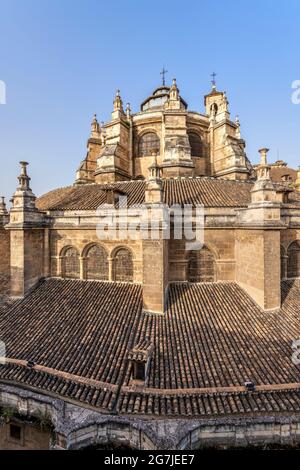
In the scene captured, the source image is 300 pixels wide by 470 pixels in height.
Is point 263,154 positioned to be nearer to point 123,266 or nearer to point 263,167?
point 263,167

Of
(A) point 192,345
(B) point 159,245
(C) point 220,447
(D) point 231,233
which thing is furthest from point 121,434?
(D) point 231,233

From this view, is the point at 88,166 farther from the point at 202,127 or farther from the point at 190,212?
the point at 190,212

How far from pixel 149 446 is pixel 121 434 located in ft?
3.03

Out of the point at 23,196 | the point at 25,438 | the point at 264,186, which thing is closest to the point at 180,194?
the point at 264,186

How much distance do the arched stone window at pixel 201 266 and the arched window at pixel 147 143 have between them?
39.0ft

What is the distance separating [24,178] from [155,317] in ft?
36.9

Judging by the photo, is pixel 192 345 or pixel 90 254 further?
pixel 90 254

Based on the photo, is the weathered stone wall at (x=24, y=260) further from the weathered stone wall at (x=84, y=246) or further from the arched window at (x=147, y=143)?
the arched window at (x=147, y=143)

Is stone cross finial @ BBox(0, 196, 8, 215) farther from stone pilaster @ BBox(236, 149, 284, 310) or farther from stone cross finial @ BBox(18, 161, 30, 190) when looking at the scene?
stone pilaster @ BBox(236, 149, 284, 310)

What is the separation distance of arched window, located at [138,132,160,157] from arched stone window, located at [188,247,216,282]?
467 inches

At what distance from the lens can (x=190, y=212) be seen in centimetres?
1349

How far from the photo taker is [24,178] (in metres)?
15.4

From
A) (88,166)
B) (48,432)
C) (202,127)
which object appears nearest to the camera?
(48,432)

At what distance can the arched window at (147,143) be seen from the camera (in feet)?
73.3
